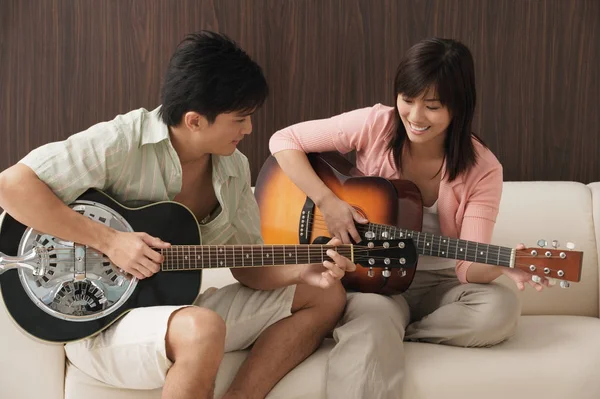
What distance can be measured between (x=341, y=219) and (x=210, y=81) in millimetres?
566

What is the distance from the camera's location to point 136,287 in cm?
181

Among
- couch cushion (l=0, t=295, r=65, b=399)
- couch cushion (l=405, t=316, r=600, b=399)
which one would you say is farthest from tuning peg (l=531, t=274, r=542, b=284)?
couch cushion (l=0, t=295, r=65, b=399)

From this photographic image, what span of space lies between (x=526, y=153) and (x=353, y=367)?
4.25ft

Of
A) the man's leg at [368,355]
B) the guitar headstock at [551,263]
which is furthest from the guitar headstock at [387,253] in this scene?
the guitar headstock at [551,263]

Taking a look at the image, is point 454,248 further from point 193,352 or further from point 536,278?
point 193,352

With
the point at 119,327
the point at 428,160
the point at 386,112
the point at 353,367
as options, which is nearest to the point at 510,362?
the point at 353,367

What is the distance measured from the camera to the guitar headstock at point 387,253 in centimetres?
193

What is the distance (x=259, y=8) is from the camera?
273cm

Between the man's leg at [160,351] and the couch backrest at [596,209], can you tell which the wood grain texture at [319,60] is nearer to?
the couch backrest at [596,209]

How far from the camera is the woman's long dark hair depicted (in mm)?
2041

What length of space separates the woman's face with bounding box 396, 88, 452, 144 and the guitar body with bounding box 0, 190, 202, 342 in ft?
2.16

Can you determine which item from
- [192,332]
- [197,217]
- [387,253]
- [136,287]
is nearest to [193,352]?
[192,332]

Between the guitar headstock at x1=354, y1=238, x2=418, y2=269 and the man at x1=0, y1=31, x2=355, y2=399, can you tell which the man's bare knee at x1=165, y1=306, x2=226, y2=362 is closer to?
the man at x1=0, y1=31, x2=355, y2=399

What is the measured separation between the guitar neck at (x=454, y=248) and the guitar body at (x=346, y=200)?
65 mm
